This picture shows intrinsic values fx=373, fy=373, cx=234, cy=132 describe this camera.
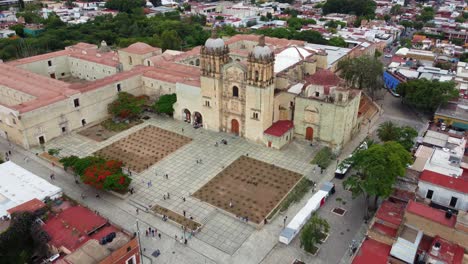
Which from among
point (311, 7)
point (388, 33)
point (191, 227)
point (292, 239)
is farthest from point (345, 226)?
point (311, 7)

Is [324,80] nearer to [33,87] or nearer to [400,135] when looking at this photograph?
[400,135]

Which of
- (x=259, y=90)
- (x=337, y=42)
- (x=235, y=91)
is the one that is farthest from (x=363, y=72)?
(x=337, y=42)

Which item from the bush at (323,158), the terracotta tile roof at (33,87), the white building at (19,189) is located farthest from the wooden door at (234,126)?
the white building at (19,189)

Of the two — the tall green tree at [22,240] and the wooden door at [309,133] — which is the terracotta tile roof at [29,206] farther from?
the wooden door at [309,133]

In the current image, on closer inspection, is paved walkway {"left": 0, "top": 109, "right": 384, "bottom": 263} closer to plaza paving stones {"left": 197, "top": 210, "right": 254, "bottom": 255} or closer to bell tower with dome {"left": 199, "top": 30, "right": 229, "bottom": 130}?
plaza paving stones {"left": 197, "top": 210, "right": 254, "bottom": 255}

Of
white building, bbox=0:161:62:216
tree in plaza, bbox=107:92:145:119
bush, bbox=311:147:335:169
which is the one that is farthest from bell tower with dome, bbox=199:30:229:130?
white building, bbox=0:161:62:216
